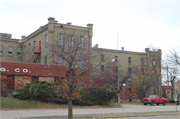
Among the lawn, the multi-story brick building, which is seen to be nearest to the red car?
the multi-story brick building

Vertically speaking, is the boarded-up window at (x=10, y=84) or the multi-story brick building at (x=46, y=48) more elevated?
the multi-story brick building at (x=46, y=48)

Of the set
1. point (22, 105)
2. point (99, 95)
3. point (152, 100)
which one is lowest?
point (152, 100)

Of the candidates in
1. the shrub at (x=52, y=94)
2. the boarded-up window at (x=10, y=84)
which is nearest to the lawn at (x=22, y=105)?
the shrub at (x=52, y=94)

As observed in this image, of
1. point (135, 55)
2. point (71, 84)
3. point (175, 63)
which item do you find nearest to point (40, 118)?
point (71, 84)

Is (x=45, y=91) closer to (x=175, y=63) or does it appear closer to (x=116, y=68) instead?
(x=175, y=63)

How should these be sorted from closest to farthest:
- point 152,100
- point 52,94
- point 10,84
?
point 52,94 → point 10,84 → point 152,100

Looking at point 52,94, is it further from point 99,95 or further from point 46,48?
point 46,48

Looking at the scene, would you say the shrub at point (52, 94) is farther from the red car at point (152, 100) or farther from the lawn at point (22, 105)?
the red car at point (152, 100)

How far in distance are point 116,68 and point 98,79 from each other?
6.79m

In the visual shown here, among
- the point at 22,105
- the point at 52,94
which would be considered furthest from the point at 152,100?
the point at 22,105

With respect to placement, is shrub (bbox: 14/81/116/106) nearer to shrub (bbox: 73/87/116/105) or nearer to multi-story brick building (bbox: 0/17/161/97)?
shrub (bbox: 73/87/116/105)

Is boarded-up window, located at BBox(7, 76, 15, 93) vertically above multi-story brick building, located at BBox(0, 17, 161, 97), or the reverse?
multi-story brick building, located at BBox(0, 17, 161, 97)

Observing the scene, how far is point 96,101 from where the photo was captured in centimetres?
3088

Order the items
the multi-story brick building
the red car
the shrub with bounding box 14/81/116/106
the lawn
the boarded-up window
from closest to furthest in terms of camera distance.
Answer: the lawn < the shrub with bounding box 14/81/116/106 < the boarded-up window < the red car < the multi-story brick building
